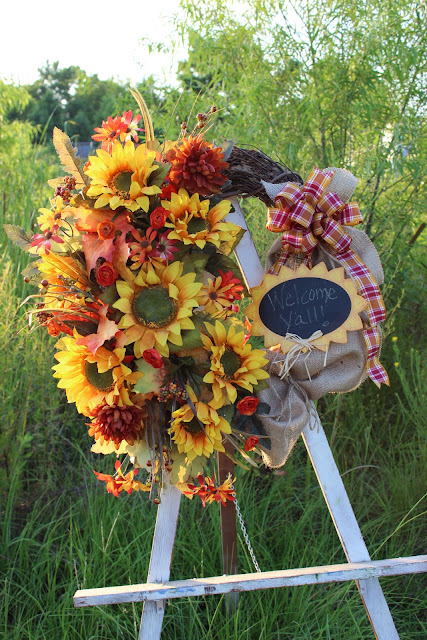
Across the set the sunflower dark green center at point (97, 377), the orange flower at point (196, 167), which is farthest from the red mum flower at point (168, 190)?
the sunflower dark green center at point (97, 377)

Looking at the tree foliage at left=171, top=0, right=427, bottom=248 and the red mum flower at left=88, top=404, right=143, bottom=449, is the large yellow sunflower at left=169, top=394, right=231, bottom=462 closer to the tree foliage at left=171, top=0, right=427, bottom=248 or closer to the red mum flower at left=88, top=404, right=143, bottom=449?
the red mum flower at left=88, top=404, right=143, bottom=449

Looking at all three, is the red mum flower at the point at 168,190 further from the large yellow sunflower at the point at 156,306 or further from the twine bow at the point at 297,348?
the twine bow at the point at 297,348

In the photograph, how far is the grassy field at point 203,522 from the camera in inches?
63.9

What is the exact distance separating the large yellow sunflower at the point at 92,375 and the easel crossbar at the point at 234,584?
47 cm

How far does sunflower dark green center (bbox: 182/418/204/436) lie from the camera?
1.13 m

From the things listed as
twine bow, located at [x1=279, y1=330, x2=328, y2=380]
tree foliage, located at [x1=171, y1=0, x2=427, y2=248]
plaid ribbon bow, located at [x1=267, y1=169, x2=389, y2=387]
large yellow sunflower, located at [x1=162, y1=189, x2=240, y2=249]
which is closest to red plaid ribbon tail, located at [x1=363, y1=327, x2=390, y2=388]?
plaid ribbon bow, located at [x1=267, y1=169, x2=389, y2=387]

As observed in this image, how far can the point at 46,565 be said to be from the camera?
1.86 m

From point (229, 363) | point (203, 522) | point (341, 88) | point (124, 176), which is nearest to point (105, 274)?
point (124, 176)

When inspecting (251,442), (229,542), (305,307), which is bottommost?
(229,542)

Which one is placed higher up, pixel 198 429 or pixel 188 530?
pixel 198 429

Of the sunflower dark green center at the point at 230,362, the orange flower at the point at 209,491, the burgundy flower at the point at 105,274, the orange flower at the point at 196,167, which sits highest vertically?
the orange flower at the point at 196,167

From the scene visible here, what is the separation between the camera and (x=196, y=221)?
1123 mm

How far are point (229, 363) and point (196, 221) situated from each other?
0.31 m

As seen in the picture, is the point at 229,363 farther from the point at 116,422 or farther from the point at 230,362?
the point at 116,422
